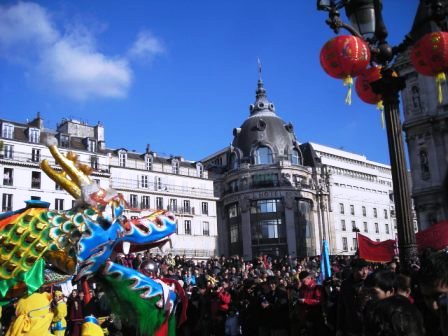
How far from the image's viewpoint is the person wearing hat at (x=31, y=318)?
20.0 ft

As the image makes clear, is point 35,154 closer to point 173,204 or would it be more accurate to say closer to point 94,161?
point 94,161

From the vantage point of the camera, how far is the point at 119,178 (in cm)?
4928

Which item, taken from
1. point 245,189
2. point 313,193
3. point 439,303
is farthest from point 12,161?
point 439,303

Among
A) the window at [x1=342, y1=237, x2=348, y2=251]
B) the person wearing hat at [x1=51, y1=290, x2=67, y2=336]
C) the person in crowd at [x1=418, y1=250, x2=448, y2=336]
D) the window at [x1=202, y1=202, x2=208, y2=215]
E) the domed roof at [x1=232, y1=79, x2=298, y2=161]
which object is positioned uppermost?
the domed roof at [x1=232, y1=79, x2=298, y2=161]

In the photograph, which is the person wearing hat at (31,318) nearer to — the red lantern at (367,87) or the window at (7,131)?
the red lantern at (367,87)

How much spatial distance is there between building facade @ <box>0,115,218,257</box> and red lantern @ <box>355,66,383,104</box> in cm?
3474

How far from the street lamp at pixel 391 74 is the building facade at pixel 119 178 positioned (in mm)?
35700

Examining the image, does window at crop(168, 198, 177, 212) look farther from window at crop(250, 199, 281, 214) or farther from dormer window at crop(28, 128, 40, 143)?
dormer window at crop(28, 128, 40, 143)

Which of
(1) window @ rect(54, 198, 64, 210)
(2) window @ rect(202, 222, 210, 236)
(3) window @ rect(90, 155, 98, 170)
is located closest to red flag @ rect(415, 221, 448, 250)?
(1) window @ rect(54, 198, 64, 210)

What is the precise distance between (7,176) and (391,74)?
39799mm

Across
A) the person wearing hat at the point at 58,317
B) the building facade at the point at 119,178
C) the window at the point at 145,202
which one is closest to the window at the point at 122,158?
the building facade at the point at 119,178

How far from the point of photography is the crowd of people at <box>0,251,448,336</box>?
3.02m

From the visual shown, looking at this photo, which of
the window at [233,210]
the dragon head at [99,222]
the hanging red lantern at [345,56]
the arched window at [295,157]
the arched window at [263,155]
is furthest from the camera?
the arched window at [295,157]

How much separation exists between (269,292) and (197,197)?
146 feet
